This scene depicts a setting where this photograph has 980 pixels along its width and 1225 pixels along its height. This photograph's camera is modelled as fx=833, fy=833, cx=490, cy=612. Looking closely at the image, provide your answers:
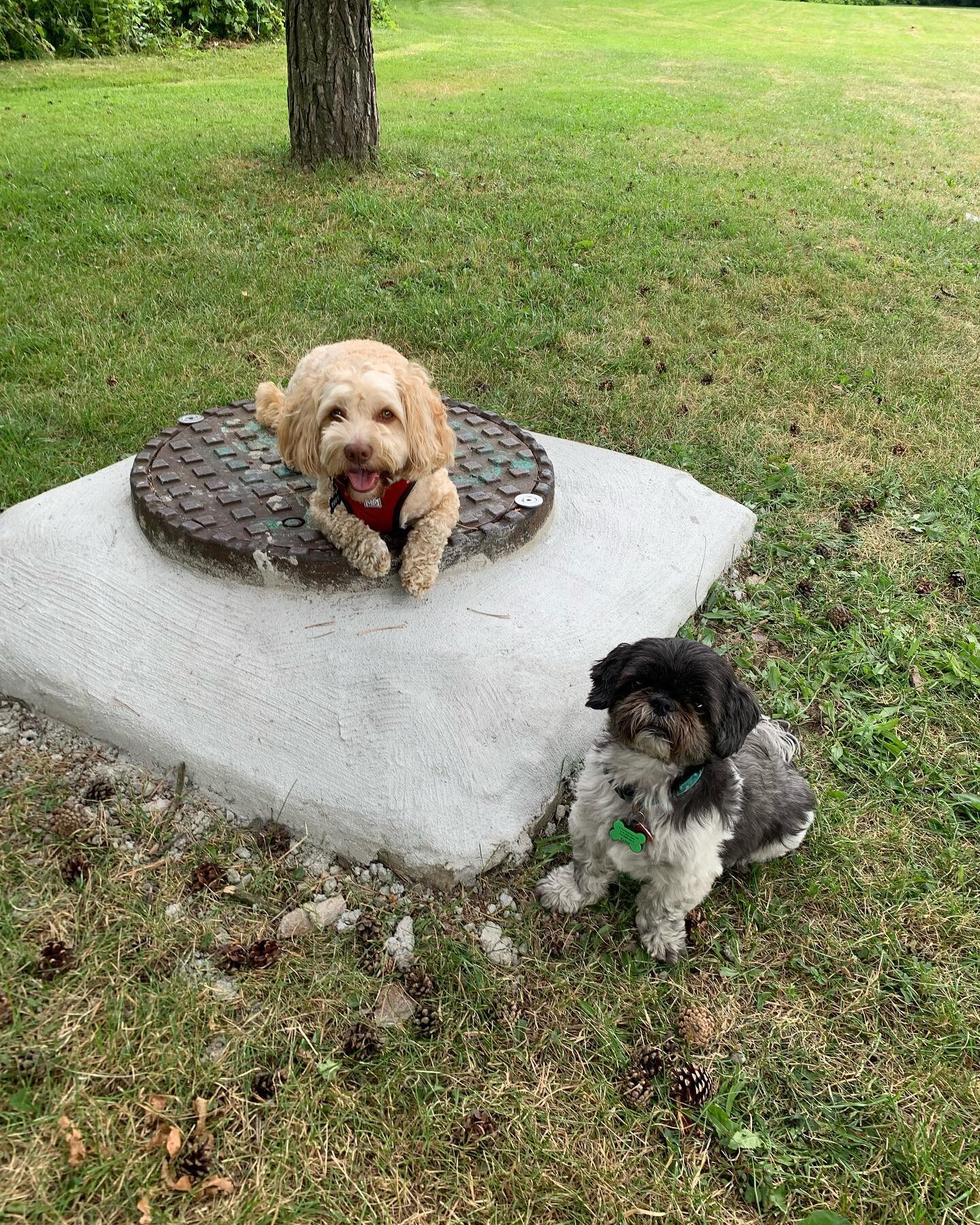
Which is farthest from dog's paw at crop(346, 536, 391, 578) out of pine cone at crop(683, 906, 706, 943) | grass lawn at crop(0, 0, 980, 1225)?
pine cone at crop(683, 906, 706, 943)

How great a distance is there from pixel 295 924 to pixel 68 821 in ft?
3.20

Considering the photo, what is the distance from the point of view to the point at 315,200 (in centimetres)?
900

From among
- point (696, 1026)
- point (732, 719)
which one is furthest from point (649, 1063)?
point (732, 719)

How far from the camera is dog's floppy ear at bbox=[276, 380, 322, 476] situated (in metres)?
3.22

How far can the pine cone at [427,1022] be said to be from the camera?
2.68 meters

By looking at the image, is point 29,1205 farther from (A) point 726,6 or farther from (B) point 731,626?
(A) point 726,6

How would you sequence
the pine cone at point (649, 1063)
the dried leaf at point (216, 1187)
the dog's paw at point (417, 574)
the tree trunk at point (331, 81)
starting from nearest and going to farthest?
the dried leaf at point (216, 1187)
the pine cone at point (649, 1063)
the dog's paw at point (417, 574)
the tree trunk at point (331, 81)

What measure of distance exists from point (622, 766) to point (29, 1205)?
2032mm

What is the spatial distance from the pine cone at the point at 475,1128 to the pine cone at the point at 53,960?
1.35 metres

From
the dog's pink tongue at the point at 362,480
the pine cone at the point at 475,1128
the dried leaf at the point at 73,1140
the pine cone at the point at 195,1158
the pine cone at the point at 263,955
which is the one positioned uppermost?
the dog's pink tongue at the point at 362,480

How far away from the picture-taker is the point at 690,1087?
102 inches

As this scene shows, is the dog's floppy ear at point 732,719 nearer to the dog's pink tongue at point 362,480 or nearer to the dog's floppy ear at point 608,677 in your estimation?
the dog's floppy ear at point 608,677

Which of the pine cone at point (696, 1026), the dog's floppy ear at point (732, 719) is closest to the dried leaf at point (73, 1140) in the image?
the pine cone at point (696, 1026)

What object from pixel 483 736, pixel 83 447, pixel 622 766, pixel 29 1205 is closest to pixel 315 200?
pixel 83 447
